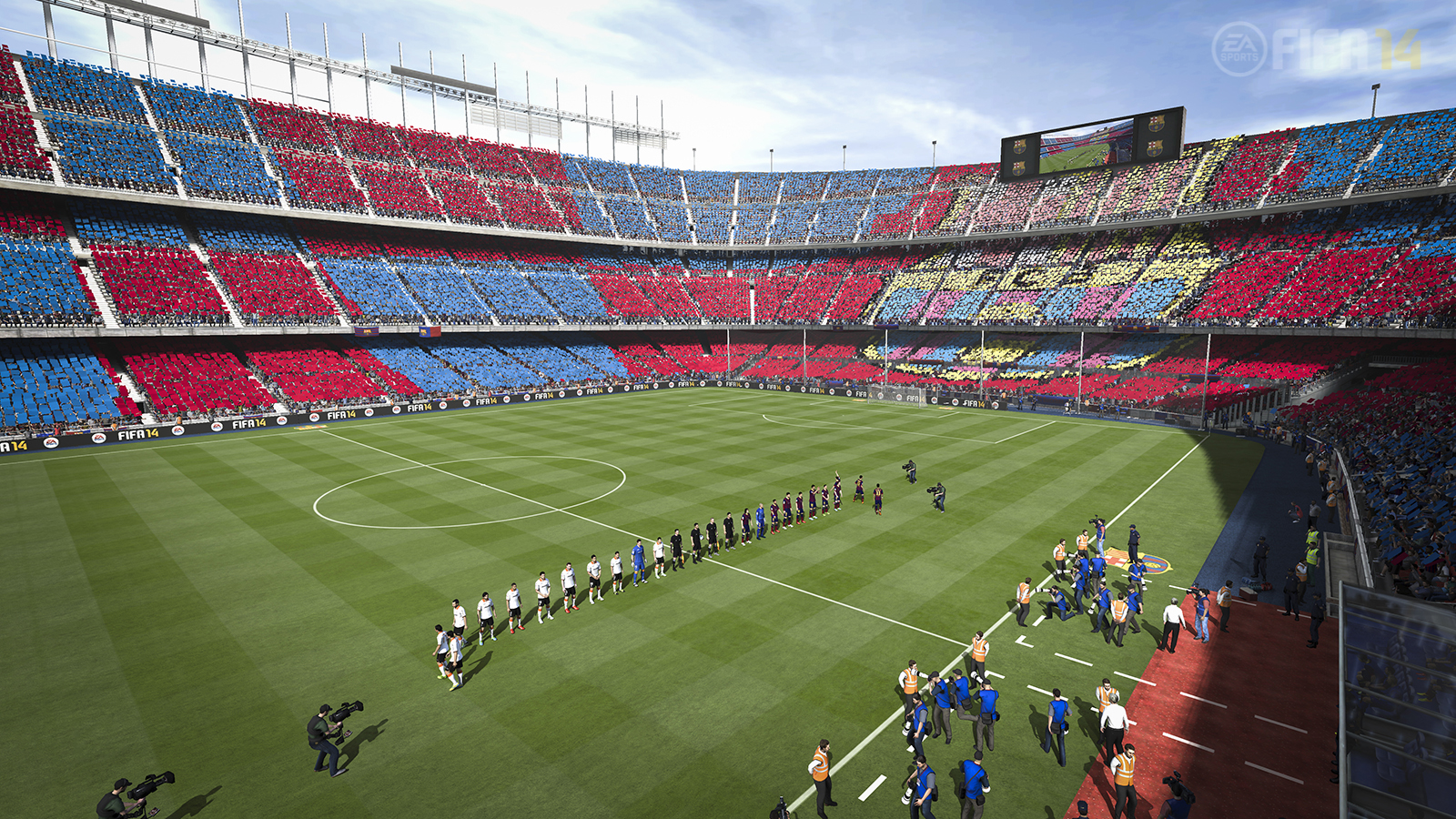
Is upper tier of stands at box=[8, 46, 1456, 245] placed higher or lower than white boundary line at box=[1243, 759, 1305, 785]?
higher

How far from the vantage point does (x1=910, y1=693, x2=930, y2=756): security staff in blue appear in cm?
1119

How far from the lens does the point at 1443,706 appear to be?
8859mm

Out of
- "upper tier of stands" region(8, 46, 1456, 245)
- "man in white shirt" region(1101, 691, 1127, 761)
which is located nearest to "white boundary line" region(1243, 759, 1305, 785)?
"man in white shirt" region(1101, 691, 1127, 761)

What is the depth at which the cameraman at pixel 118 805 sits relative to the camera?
938cm

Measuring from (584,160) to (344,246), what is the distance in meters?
37.1

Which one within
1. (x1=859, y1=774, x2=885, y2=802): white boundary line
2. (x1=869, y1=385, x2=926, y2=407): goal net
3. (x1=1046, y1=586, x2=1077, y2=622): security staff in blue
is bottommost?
(x1=859, y1=774, x2=885, y2=802): white boundary line

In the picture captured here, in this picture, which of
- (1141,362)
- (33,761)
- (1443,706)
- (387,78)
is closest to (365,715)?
(33,761)

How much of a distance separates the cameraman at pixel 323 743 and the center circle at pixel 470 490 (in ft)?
43.1

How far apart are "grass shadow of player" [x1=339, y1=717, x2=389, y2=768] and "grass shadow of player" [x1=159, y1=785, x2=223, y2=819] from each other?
5.91ft

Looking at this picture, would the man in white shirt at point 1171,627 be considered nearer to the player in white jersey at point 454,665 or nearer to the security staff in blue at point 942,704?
the security staff in blue at point 942,704

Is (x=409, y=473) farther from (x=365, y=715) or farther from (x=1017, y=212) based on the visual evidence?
(x=1017, y=212)

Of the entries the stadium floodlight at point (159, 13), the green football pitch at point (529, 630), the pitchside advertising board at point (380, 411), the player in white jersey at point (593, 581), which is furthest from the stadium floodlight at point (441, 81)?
the player in white jersey at point (593, 581)

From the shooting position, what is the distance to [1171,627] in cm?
1496

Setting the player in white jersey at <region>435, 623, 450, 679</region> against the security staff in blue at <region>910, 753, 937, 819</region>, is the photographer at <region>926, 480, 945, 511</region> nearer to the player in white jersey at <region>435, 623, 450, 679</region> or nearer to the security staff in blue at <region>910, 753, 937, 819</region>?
the security staff in blue at <region>910, 753, 937, 819</region>
